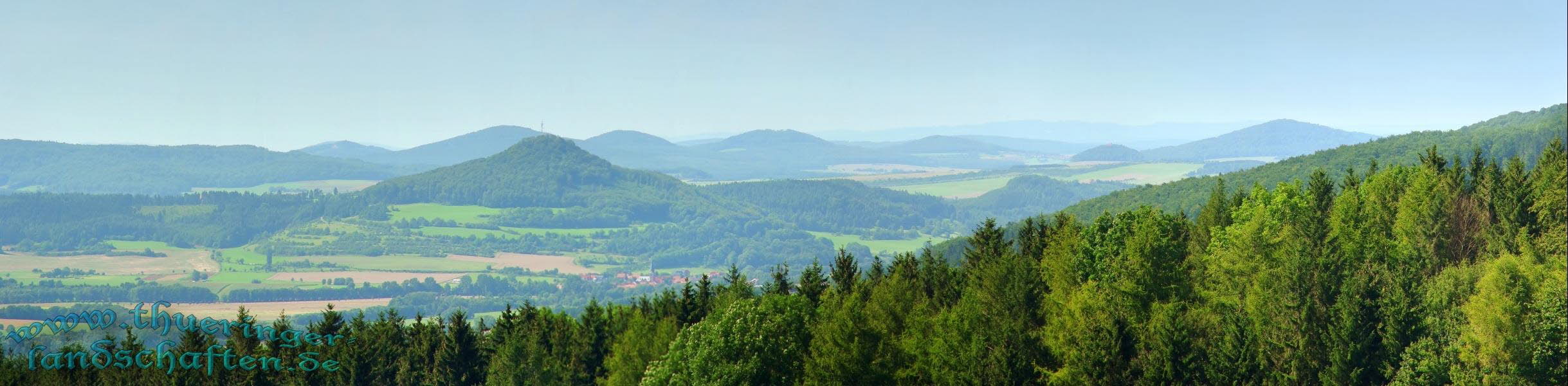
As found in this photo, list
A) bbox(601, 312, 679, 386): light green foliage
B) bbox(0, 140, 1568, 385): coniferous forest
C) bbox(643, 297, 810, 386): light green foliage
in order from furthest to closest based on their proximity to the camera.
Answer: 1. bbox(601, 312, 679, 386): light green foliage
2. bbox(643, 297, 810, 386): light green foliage
3. bbox(0, 140, 1568, 385): coniferous forest

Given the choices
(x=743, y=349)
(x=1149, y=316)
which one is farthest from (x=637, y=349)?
(x=1149, y=316)

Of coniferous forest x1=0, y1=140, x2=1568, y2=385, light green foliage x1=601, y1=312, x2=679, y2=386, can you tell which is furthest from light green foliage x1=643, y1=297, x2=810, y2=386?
light green foliage x1=601, y1=312, x2=679, y2=386

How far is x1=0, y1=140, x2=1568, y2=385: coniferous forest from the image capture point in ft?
150

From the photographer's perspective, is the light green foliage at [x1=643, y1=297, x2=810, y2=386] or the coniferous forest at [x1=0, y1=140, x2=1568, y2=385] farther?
the light green foliage at [x1=643, y1=297, x2=810, y2=386]

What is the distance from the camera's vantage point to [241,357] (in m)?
70.2

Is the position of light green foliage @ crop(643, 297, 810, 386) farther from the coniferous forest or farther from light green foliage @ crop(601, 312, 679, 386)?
light green foliage @ crop(601, 312, 679, 386)

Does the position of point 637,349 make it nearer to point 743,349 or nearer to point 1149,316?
point 743,349

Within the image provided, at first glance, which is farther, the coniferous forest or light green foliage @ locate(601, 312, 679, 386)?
light green foliage @ locate(601, 312, 679, 386)

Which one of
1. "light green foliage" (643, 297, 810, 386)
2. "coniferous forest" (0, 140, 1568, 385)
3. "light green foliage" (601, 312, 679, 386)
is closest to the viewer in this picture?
"coniferous forest" (0, 140, 1568, 385)

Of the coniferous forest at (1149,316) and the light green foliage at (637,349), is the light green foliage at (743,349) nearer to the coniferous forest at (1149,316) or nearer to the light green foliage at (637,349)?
the coniferous forest at (1149,316)

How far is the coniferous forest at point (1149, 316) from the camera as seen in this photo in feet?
150

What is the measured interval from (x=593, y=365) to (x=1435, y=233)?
47.2 meters

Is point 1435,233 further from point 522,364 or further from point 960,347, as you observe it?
point 522,364

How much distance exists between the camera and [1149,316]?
5350 cm
